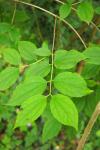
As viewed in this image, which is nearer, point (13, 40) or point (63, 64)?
point (63, 64)

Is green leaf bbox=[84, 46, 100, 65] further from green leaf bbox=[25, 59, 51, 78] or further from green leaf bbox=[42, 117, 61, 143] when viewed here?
green leaf bbox=[42, 117, 61, 143]

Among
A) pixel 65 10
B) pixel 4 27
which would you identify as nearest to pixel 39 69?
pixel 65 10

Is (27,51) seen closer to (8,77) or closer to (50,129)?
(8,77)

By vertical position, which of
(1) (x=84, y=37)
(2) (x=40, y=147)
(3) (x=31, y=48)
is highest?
(3) (x=31, y=48)

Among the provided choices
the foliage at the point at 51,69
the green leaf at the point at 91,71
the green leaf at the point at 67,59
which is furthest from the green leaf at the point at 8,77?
the green leaf at the point at 91,71

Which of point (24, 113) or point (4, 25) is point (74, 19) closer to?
point (4, 25)

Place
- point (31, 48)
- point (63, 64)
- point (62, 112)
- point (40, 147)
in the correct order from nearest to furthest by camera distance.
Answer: point (62, 112) < point (63, 64) < point (31, 48) < point (40, 147)

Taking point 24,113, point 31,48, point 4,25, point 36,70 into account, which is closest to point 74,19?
point 4,25
